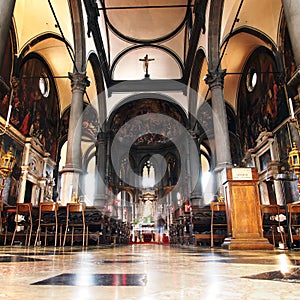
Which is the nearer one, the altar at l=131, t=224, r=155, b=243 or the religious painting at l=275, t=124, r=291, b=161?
the religious painting at l=275, t=124, r=291, b=161

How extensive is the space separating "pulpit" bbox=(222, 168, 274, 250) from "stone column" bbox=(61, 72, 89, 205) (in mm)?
5116

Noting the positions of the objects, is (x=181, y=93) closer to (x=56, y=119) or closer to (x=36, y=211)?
(x=56, y=119)

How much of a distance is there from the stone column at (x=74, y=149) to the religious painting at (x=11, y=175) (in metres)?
3.35

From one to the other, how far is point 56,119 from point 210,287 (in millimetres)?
16929

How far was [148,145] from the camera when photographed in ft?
83.4

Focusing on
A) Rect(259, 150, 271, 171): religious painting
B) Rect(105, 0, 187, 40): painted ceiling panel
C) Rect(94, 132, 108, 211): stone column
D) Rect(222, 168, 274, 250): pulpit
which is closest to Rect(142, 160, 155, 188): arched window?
Rect(94, 132, 108, 211): stone column

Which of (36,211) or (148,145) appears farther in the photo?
(148,145)

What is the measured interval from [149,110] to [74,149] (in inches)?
434

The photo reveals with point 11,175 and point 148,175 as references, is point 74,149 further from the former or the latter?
point 148,175

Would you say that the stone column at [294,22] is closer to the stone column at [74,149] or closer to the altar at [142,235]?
the stone column at [74,149]

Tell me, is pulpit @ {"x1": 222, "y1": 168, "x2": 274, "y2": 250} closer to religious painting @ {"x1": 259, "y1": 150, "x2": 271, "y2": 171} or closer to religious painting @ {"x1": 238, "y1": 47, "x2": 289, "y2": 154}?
religious painting @ {"x1": 238, "y1": 47, "x2": 289, "y2": 154}

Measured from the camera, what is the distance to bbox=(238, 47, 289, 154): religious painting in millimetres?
12164

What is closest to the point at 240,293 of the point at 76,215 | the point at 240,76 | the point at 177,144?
the point at 76,215

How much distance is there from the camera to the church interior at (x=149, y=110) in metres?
6.86
